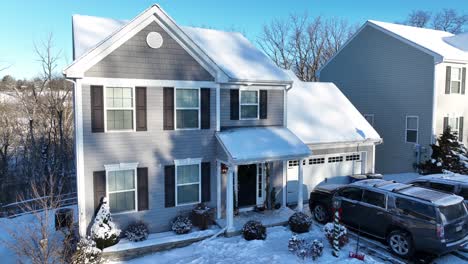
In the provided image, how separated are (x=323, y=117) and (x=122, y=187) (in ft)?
34.6

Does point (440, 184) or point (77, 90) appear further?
point (440, 184)

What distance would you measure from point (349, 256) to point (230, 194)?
14.0ft

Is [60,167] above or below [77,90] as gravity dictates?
below

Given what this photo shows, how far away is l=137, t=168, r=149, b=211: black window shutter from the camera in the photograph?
1094 centimetres

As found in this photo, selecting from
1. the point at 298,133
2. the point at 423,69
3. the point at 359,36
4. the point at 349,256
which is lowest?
the point at 349,256

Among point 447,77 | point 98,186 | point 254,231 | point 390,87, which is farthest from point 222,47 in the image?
point 447,77

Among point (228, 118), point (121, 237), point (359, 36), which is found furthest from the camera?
point (359, 36)

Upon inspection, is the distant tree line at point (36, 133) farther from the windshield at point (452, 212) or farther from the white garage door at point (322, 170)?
the windshield at point (452, 212)

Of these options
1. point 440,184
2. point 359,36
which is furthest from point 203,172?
point 359,36

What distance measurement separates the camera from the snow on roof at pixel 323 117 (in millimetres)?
15164

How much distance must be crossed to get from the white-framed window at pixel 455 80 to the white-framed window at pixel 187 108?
52.3 ft

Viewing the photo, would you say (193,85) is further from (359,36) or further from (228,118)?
(359,36)

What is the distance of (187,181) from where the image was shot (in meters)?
11.8

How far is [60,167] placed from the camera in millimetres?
25719
